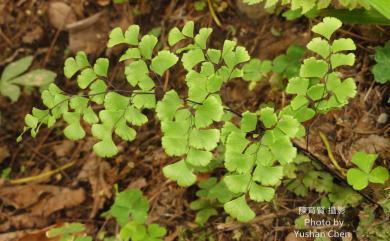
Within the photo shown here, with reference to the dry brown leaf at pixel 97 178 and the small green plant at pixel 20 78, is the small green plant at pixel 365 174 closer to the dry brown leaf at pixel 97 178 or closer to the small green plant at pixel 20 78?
the dry brown leaf at pixel 97 178

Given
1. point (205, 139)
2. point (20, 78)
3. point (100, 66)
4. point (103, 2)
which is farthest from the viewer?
point (103, 2)

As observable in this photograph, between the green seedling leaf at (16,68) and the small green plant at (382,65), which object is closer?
the small green plant at (382,65)

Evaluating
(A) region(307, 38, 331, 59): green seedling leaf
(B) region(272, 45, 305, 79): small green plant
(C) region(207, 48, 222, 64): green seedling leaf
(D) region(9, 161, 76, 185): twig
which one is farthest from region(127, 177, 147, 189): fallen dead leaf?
(A) region(307, 38, 331, 59): green seedling leaf

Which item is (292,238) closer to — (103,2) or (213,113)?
(213,113)

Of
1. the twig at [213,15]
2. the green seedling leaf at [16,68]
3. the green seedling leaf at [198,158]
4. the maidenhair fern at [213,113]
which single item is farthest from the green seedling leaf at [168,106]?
the green seedling leaf at [16,68]

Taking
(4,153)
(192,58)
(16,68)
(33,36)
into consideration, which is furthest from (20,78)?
(192,58)
